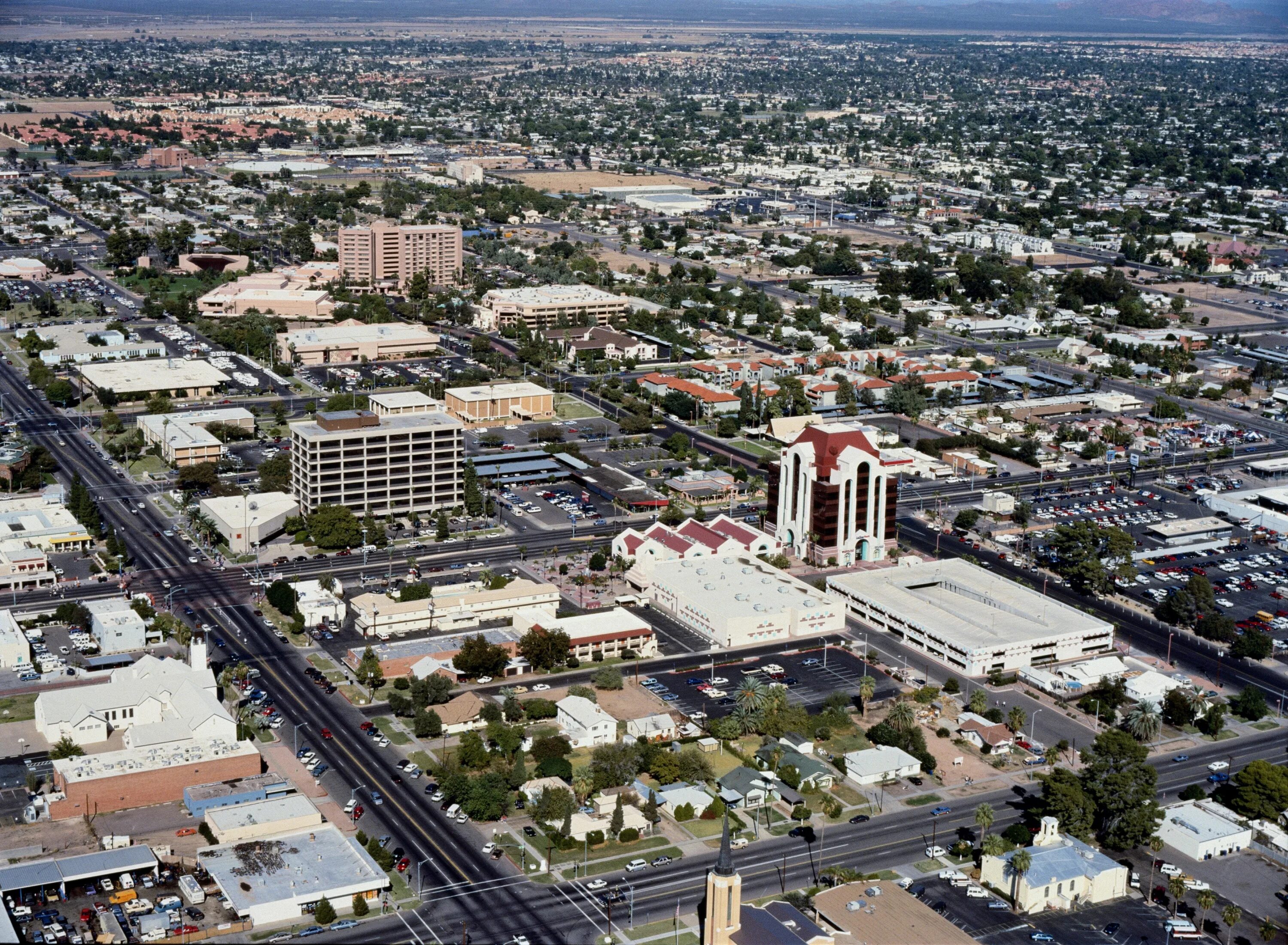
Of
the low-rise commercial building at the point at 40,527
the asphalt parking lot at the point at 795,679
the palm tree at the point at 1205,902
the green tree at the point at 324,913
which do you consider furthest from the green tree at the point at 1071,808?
the low-rise commercial building at the point at 40,527

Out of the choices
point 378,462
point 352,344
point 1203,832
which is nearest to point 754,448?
point 378,462

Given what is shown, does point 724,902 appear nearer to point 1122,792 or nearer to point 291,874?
point 291,874

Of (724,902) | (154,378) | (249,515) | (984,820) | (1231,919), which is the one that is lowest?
(1231,919)

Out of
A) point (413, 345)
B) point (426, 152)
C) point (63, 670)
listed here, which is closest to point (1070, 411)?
point (413, 345)

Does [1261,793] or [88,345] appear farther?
[88,345]

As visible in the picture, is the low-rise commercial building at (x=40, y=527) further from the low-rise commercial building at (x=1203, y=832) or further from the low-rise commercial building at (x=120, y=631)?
the low-rise commercial building at (x=1203, y=832)

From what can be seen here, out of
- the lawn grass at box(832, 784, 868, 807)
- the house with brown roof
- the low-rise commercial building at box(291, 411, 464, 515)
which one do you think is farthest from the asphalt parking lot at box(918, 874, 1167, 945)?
the low-rise commercial building at box(291, 411, 464, 515)
